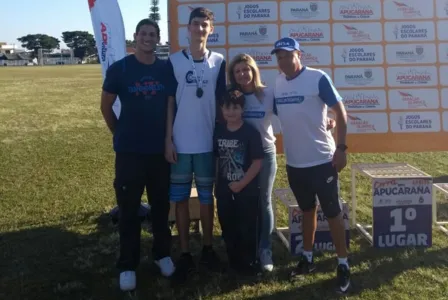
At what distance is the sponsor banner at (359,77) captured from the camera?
5.23 m

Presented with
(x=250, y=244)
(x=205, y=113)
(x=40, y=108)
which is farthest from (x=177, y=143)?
(x=40, y=108)

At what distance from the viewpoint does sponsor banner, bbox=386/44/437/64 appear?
5211 millimetres

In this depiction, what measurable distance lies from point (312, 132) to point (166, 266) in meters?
1.67

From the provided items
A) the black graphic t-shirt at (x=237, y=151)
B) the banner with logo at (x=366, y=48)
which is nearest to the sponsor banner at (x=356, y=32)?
the banner with logo at (x=366, y=48)

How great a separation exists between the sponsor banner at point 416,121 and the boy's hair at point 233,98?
2.19 metres

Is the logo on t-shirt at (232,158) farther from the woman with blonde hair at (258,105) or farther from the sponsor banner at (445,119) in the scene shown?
the sponsor banner at (445,119)

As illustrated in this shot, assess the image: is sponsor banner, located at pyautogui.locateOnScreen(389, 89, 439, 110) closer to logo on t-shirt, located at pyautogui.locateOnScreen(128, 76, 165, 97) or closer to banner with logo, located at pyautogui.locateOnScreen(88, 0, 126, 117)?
logo on t-shirt, located at pyautogui.locateOnScreen(128, 76, 165, 97)

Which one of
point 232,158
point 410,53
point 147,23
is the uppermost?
point 147,23

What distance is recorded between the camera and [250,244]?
4105mm

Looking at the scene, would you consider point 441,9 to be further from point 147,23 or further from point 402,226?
point 147,23

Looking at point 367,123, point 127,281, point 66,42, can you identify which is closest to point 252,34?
point 367,123

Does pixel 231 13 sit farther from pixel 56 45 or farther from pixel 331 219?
pixel 56 45

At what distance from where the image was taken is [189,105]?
390 centimetres

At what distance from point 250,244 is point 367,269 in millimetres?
1057
